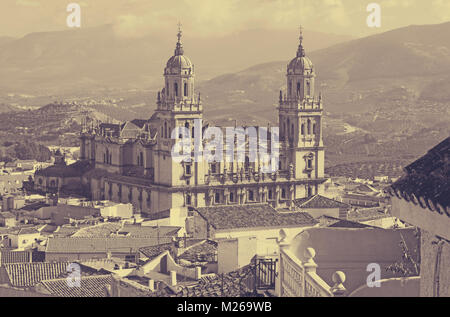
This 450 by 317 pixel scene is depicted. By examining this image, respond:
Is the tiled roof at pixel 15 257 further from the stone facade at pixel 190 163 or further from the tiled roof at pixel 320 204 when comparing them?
the stone facade at pixel 190 163

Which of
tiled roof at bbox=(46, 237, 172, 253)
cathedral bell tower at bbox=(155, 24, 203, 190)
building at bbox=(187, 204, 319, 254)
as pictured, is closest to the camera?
building at bbox=(187, 204, 319, 254)

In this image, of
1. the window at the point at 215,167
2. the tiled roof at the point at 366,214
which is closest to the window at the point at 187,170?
the window at the point at 215,167

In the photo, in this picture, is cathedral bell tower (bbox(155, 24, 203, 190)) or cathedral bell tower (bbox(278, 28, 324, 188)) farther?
cathedral bell tower (bbox(278, 28, 324, 188))

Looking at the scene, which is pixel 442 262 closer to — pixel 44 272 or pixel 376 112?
pixel 44 272

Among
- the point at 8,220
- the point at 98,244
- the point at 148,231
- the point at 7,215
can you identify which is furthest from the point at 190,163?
the point at 98,244

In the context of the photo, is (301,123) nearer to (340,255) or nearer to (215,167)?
(215,167)

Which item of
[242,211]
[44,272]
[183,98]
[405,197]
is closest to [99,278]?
[44,272]

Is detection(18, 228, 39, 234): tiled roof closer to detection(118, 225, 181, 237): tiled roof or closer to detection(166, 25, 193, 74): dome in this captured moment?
detection(118, 225, 181, 237): tiled roof

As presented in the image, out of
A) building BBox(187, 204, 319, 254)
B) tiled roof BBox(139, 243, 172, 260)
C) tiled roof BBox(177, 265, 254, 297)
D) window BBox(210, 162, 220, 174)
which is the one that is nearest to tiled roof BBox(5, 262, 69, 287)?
tiled roof BBox(139, 243, 172, 260)
